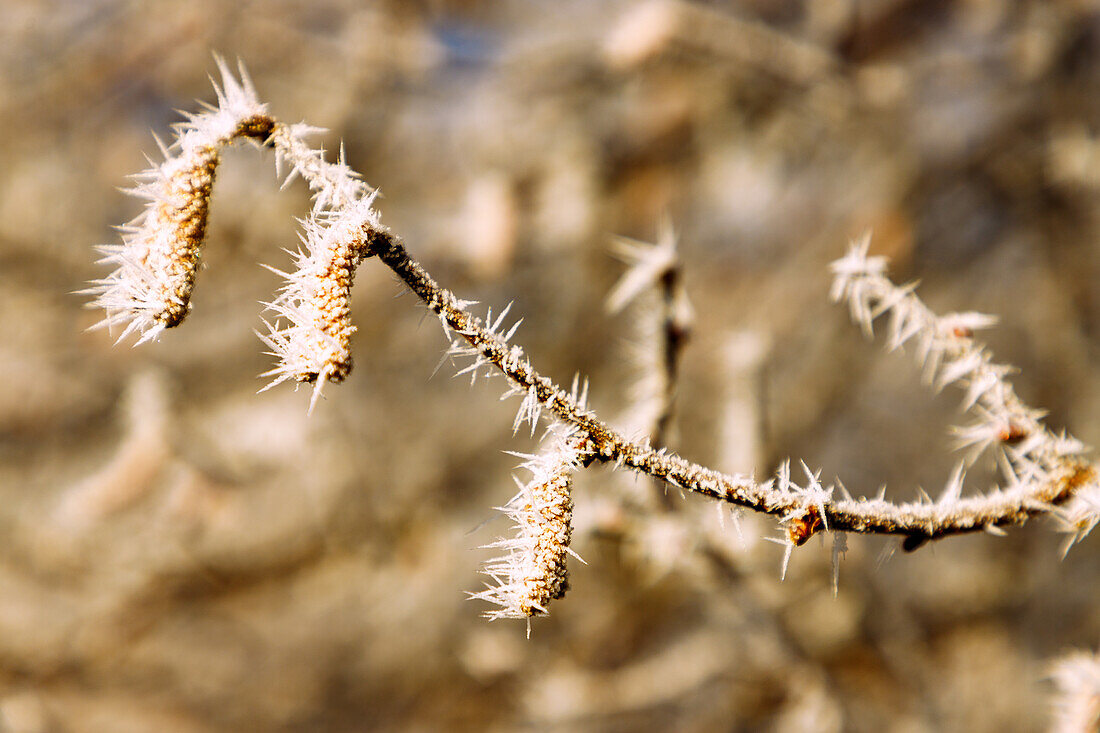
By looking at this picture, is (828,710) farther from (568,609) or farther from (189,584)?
(189,584)

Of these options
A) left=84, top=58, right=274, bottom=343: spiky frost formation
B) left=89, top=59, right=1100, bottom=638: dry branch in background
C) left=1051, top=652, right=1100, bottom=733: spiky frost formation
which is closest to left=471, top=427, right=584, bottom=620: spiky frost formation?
left=89, top=59, right=1100, bottom=638: dry branch in background

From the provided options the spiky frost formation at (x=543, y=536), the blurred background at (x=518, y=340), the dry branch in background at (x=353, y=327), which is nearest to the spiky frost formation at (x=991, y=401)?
the dry branch in background at (x=353, y=327)

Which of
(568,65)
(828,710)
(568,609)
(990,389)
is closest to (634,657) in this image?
(568,609)

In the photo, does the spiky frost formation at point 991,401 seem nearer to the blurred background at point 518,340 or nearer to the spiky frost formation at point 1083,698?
the spiky frost formation at point 1083,698

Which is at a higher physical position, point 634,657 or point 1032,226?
point 1032,226

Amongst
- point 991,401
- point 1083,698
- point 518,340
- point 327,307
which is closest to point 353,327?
point 327,307

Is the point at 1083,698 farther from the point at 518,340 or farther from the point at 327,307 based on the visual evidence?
the point at 518,340
